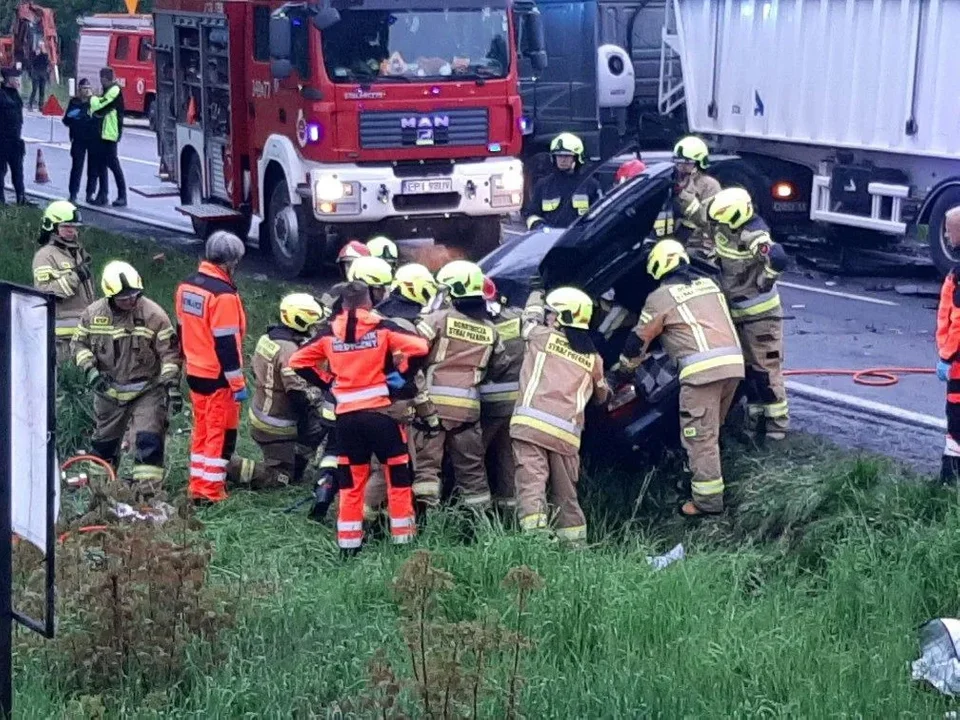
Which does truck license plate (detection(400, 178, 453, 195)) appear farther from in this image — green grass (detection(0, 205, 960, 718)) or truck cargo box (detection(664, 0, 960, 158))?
green grass (detection(0, 205, 960, 718))

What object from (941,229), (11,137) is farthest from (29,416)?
(11,137)

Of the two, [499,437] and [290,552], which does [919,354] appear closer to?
[499,437]

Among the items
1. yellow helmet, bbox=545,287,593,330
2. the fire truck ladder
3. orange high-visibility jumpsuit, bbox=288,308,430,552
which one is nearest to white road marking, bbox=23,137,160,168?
the fire truck ladder

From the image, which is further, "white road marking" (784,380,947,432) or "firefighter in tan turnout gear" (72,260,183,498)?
"white road marking" (784,380,947,432)

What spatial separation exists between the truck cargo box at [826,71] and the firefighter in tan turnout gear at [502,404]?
24.3ft

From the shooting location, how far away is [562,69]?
62.8 feet

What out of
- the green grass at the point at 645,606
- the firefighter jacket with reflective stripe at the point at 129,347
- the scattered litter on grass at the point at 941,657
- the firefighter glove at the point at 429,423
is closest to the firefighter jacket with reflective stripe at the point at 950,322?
the green grass at the point at 645,606

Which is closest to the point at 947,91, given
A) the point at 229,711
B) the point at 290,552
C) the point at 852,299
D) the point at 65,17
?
the point at 852,299

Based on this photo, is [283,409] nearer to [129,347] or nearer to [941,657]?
[129,347]

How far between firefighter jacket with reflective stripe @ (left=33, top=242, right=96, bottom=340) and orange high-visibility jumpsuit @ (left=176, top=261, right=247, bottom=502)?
4.91 ft

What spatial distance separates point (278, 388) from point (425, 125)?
17.6 feet

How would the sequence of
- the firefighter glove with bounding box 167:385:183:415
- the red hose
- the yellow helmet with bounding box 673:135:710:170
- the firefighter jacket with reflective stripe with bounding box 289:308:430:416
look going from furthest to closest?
the yellow helmet with bounding box 673:135:710:170
the red hose
the firefighter glove with bounding box 167:385:183:415
the firefighter jacket with reflective stripe with bounding box 289:308:430:416

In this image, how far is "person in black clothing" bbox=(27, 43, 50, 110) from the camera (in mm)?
38906

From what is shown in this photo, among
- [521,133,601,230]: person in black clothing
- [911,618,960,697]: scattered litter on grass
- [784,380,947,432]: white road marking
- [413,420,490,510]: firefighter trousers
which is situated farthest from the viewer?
[521,133,601,230]: person in black clothing
